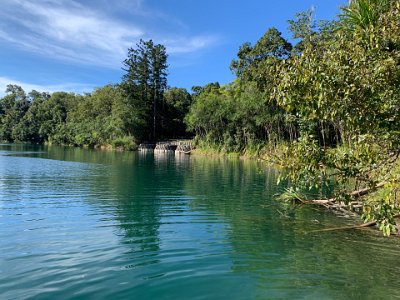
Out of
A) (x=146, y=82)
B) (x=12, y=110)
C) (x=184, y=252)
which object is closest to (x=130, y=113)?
(x=146, y=82)

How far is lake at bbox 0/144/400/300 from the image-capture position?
644cm

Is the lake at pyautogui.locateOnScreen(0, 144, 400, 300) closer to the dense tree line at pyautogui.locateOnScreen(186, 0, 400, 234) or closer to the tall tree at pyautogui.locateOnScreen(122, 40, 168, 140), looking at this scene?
the dense tree line at pyautogui.locateOnScreen(186, 0, 400, 234)

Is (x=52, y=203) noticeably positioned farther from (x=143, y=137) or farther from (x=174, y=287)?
(x=143, y=137)

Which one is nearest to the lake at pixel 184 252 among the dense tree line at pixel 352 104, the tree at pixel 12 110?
the dense tree line at pixel 352 104

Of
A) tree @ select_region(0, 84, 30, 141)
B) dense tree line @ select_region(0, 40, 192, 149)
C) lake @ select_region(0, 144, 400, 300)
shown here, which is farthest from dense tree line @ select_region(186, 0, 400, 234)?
tree @ select_region(0, 84, 30, 141)

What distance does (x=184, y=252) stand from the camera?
851cm

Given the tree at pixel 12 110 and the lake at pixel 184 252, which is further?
the tree at pixel 12 110

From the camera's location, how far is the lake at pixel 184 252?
6.44 metres

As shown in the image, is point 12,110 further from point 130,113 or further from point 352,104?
point 352,104

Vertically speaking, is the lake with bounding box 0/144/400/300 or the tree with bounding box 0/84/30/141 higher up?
the tree with bounding box 0/84/30/141

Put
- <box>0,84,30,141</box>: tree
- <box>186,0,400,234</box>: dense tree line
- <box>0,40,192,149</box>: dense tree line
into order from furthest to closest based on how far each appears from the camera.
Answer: <box>0,84,30,141</box>: tree < <box>0,40,192,149</box>: dense tree line < <box>186,0,400,234</box>: dense tree line

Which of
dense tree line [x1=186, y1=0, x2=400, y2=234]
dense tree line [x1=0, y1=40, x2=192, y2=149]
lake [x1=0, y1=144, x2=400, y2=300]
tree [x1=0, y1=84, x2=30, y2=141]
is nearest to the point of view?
dense tree line [x1=186, y1=0, x2=400, y2=234]

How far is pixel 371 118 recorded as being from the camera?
20.4 ft

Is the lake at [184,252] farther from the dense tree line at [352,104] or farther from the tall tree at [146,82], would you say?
the tall tree at [146,82]
